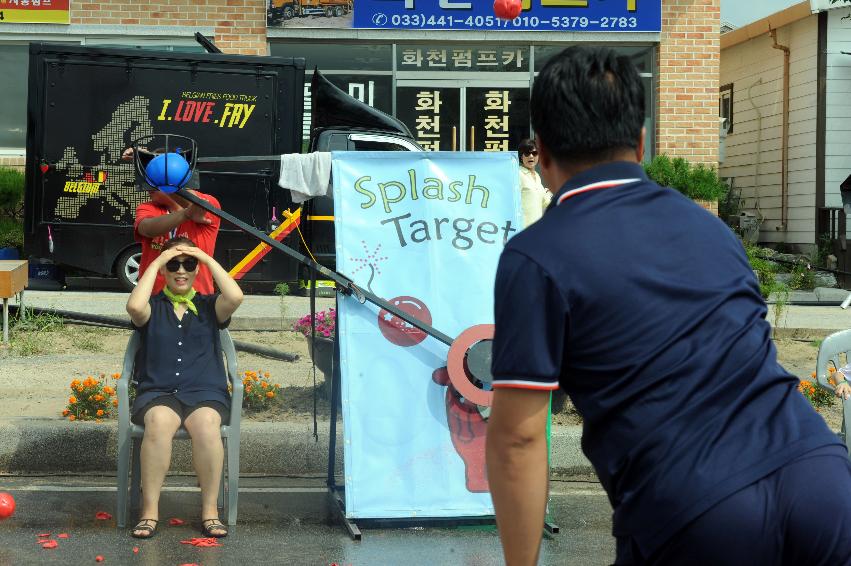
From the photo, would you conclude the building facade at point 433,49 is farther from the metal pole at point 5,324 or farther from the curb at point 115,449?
the curb at point 115,449

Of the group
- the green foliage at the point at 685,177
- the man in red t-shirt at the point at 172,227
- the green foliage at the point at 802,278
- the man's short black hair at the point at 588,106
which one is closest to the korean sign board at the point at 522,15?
the green foliage at the point at 685,177

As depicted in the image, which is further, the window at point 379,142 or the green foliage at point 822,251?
the green foliage at point 822,251

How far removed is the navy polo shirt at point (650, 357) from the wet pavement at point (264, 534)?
3.17 metres

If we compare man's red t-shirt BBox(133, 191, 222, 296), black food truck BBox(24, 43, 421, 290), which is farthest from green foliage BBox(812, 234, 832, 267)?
man's red t-shirt BBox(133, 191, 222, 296)

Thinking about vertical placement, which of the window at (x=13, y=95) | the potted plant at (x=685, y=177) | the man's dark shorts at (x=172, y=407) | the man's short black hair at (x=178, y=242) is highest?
the window at (x=13, y=95)

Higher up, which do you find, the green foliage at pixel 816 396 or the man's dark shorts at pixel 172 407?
the man's dark shorts at pixel 172 407

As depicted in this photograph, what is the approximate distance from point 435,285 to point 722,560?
3.77 meters

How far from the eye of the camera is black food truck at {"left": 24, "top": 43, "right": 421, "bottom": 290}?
12.5 meters

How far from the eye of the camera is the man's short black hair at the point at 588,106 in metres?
2.12

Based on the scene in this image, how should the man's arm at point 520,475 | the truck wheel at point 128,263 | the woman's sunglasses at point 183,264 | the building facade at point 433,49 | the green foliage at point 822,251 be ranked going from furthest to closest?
1. the green foliage at point 822,251
2. the building facade at point 433,49
3. the truck wheel at point 128,263
4. the woman's sunglasses at point 183,264
5. the man's arm at point 520,475

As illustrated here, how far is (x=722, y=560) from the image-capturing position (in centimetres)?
194

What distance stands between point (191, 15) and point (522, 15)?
4.46 metres

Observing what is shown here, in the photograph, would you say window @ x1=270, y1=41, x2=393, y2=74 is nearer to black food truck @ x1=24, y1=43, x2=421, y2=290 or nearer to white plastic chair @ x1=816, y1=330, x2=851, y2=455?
black food truck @ x1=24, y1=43, x2=421, y2=290

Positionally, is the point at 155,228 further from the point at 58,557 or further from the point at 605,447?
the point at 605,447
